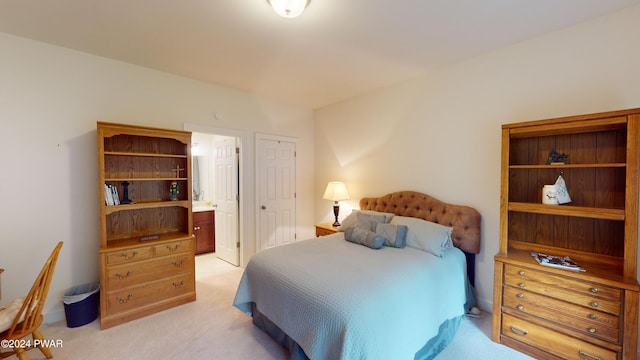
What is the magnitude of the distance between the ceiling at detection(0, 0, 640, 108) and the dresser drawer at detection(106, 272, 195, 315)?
7.96ft

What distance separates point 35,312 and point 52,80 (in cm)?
215

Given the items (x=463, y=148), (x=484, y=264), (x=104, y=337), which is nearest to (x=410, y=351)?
(x=484, y=264)

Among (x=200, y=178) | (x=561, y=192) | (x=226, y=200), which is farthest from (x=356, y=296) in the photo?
(x=200, y=178)

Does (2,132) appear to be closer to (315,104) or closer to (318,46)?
(318,46)

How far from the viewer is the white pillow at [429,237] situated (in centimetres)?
242

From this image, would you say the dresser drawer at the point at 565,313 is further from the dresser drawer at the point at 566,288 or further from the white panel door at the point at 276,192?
the white panel door at the point at 276,192

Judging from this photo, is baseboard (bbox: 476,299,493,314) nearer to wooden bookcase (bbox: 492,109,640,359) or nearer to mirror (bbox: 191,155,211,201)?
wooden bookcase (bbox: 492,109,640,359)

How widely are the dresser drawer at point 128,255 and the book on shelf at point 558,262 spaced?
364 centimetres

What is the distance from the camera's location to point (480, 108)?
2734 mm

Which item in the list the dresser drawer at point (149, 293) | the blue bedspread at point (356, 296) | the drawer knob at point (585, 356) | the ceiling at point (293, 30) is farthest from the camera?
the dresser drawer at point (149, 293)

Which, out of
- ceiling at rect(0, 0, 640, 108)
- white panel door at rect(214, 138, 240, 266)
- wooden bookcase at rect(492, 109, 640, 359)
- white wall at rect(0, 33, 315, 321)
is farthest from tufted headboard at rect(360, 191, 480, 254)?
white wall at rect(0, 33, 315, 321)

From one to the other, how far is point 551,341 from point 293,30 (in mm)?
3273

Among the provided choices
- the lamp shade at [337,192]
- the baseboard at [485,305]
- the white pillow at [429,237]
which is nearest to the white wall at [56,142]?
the lamp shade at [337,192]

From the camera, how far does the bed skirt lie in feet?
6.12
